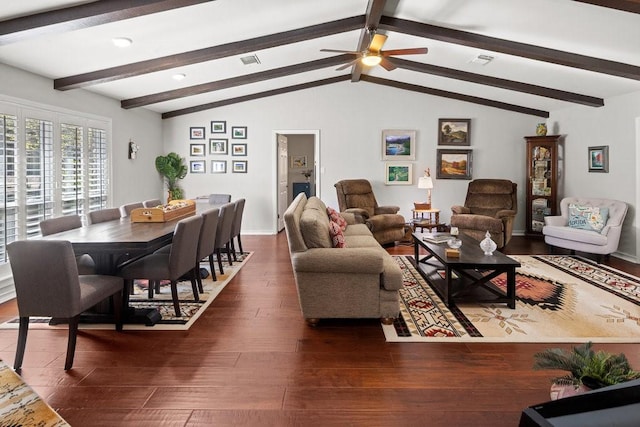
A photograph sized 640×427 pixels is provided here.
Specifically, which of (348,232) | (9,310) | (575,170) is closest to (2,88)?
(9,310)

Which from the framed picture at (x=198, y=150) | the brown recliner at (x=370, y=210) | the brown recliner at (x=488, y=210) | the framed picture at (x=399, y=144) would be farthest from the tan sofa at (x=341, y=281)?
the framed picture at (x=198, y=150)

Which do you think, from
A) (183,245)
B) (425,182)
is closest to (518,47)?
Answer: (425,182)

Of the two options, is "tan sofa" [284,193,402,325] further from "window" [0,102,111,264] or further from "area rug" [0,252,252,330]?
"window" [0,102,111,264]

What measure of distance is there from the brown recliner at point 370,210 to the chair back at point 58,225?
3694 mm

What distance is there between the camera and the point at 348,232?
530cm

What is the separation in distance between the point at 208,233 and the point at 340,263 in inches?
65.1

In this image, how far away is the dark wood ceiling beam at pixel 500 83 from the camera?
630 centimetres

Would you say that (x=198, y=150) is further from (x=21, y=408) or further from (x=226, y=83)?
(x=21, y=408)

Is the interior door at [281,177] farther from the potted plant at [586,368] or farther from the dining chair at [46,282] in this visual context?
the potted plant at [586,368]

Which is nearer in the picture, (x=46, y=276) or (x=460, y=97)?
(x=46, y=276)

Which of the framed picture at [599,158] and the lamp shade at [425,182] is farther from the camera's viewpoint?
the lamp shade at [425,182]

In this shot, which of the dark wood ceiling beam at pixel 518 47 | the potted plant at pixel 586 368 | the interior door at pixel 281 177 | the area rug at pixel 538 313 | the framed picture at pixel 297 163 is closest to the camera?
the potted plant at pixel 586 368

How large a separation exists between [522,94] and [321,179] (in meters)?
3.77

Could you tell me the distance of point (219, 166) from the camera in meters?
8.05
